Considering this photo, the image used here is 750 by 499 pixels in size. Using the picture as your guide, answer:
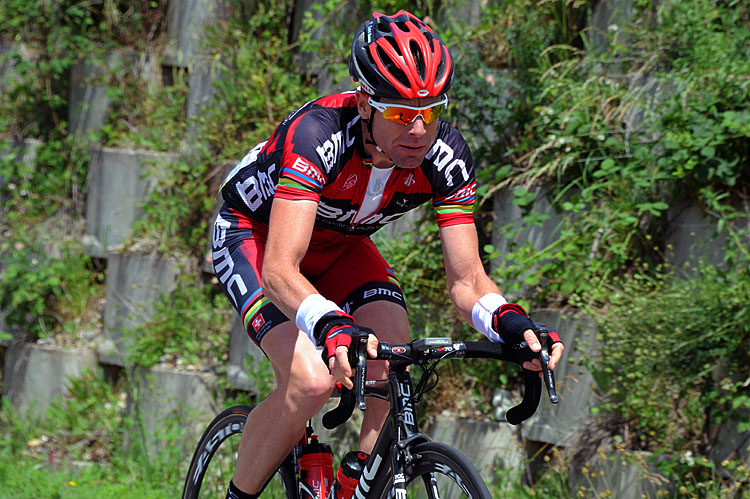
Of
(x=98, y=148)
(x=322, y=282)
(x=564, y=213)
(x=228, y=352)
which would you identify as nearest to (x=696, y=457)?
(x=564, y=213)

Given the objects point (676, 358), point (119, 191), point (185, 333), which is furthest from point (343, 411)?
point (119, 191)

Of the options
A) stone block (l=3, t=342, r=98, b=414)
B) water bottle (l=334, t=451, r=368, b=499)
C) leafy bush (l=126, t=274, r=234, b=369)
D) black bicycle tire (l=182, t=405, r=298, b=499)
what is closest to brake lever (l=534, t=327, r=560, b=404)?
water bottle (l=334, t=451, r=368, b=499)

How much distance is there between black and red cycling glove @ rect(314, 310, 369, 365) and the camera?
239 centimetres

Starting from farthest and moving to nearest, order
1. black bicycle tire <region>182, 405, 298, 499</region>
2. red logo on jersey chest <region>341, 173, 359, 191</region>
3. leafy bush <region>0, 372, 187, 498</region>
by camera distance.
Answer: leafy bush <region>0, 372, 187, 498</region> → black bicycle tire <region>182, 405, 298, 499</region> → red logo on jersey chest <region>341, 173, 359, 191</region>

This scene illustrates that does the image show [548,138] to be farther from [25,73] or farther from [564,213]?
[25,73]

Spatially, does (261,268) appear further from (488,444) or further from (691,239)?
(691,239)

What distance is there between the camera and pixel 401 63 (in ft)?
9.29

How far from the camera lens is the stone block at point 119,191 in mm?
7285

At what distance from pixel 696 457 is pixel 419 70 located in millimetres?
2265

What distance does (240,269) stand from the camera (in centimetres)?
321

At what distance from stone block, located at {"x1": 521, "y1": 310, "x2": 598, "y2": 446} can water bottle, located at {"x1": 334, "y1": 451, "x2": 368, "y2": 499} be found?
1771 millimetres

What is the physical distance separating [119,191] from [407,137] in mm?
5107

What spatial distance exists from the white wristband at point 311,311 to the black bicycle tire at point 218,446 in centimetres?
88

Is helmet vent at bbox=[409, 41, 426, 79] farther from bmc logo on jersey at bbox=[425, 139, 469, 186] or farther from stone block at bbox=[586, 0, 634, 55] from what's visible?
stone block at bbox=[586, 0, 634, 55]
